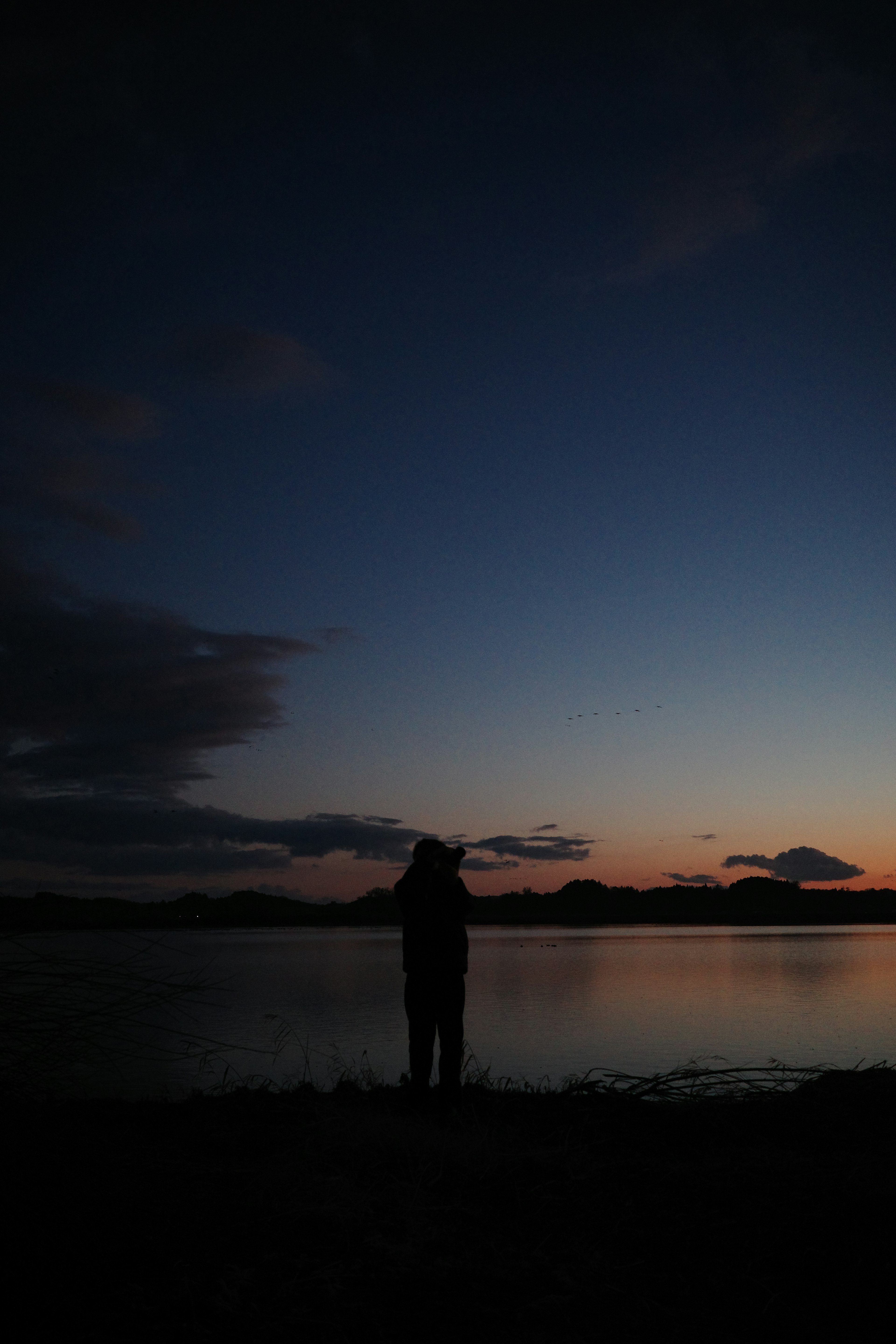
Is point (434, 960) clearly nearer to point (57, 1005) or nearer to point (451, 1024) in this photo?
point (451, 1024)

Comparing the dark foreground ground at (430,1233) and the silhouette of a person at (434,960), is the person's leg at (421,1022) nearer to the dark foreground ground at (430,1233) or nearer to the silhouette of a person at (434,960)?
the silhouette of a person at (434,960)

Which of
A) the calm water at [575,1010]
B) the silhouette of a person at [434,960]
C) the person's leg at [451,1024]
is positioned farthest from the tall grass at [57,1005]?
the person's leg at [451,1024]

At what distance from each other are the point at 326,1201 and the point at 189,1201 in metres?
0.62

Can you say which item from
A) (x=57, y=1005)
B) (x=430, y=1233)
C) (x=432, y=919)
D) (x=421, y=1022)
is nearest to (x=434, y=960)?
(x=432, y=919)

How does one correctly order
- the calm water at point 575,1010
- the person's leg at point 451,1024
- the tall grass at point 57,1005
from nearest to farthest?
the tall grass at point 57,1005
the person's leg at point 451,1024
the calm water at point 575,1010

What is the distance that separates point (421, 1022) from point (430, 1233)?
126 inches

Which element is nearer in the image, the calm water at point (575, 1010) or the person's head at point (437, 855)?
the person's head at point (437, 855)

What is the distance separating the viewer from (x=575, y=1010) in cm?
1972

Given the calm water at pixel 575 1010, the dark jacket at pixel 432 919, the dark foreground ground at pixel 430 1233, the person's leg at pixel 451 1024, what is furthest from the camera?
the calm water at pixel 575 1010

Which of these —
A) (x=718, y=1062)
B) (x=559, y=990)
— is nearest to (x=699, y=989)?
(x=559, y=990)

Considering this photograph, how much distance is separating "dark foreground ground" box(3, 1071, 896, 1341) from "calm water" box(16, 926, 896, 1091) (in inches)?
28.8

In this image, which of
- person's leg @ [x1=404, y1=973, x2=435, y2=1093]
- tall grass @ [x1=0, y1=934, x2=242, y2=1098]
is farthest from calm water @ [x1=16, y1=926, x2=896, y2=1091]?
person's leg @ [x1=404, y1=973, x2=435, y2=1093]

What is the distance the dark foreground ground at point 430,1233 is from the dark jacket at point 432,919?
1.34 metres

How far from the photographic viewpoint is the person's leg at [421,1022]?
23.2ft
